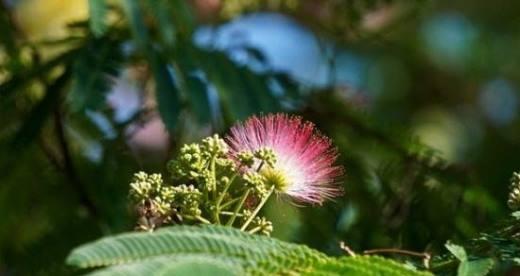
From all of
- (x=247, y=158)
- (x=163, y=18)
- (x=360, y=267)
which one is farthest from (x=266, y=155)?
(x=163, y=18)

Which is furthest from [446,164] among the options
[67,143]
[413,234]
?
[67,143]

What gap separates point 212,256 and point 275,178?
24 centimetres

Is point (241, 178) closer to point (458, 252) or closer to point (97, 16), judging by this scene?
point (458, 252)

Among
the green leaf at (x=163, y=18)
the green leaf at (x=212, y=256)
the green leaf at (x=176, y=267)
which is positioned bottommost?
the green leaf at (x=176, y=267)

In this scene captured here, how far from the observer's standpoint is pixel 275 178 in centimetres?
142

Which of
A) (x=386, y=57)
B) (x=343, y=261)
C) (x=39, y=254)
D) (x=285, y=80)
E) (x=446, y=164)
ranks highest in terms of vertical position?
(x=386, y=57)

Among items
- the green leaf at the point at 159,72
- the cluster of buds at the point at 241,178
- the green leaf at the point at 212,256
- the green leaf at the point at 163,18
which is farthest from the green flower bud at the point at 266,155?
the green leaf at the point at 163,18

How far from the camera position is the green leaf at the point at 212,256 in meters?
1.14

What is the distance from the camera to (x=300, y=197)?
143 centimetres

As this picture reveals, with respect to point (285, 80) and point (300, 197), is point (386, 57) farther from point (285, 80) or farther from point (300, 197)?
point (300, 197)

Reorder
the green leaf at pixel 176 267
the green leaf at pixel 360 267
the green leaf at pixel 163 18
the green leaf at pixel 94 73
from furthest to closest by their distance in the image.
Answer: the green leaf at pixel 163 18, the green leaf at pixel 94 73, the green leaf at pixel 360 267, the green leaf at pixel 176 267

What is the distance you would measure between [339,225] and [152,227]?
1198 millimetres

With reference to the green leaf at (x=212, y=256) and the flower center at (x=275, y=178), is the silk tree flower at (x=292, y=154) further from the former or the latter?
the green leaf at (x=212, y=256)

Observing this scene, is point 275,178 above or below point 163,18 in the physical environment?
below
